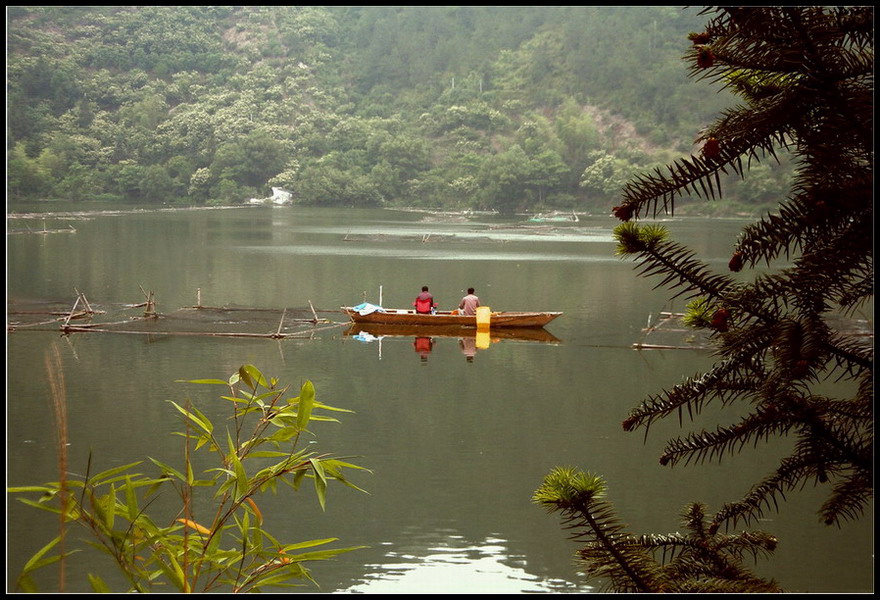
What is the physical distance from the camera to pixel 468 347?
1641cm

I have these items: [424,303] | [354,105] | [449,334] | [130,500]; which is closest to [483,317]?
[449,334]

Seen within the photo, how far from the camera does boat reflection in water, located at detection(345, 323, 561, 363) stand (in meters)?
16.9

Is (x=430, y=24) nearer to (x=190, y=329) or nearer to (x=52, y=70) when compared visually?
(x=52, y=70)

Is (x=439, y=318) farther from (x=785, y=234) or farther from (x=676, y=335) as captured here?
(x=785, y=234)

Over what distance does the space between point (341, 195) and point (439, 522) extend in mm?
64433

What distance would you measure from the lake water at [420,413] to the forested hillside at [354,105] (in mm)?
39596

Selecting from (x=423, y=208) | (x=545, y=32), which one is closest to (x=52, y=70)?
(x=423, y=208)

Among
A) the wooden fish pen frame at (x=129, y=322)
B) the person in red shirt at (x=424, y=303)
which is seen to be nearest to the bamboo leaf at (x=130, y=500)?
the wooden fish pen frame at (x=129, y=322)

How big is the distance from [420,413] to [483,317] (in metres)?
5.23

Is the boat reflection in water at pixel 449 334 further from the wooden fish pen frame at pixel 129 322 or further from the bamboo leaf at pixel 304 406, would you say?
the bamboo leaf at pixel 304 406

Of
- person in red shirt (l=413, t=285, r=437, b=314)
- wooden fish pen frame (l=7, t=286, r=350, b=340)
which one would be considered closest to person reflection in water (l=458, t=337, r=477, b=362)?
person in red shirt (l=413, t=285, r=437, b=314)

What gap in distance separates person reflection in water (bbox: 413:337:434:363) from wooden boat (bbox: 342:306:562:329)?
13.3 inches

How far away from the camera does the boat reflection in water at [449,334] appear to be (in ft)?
55.5

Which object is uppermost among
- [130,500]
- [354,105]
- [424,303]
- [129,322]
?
[354,105]
